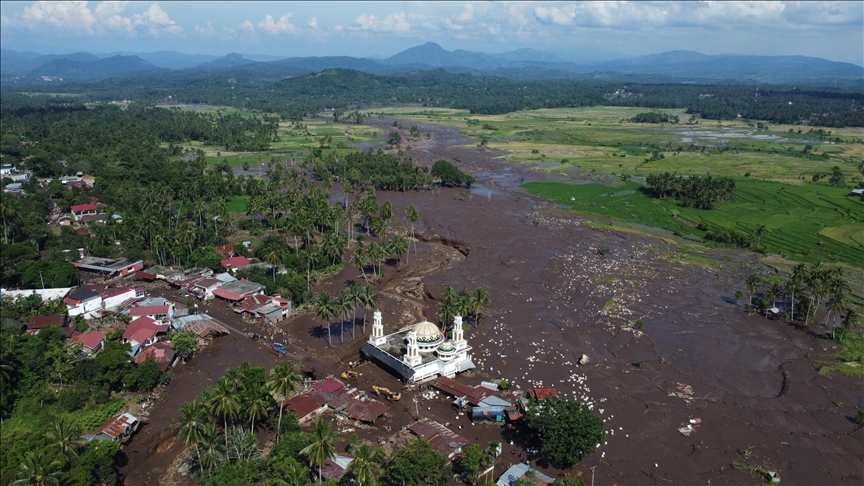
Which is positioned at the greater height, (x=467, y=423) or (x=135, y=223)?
(x=135, y=223)

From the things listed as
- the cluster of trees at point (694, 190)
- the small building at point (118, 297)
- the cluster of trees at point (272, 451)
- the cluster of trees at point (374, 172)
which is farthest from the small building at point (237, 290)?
the cluster of trees at point (694, 190)

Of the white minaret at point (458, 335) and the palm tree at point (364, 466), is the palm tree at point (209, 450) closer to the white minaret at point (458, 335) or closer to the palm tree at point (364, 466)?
the palm tree at point (364, 466)

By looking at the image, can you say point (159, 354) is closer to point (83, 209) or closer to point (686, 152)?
point (83, 209)

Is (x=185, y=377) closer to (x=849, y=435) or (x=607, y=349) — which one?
(x=607, y=349)

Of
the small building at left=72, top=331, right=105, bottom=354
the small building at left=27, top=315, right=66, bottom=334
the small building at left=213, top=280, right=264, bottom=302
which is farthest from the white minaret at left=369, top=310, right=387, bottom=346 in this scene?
the small building at left=27, top=315, right=66, bottom=334

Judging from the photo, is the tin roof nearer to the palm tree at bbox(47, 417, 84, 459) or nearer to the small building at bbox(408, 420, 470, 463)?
the palm tree at bbox(47, 417, 84, 459)

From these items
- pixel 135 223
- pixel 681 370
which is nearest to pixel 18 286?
pixel 135 223
